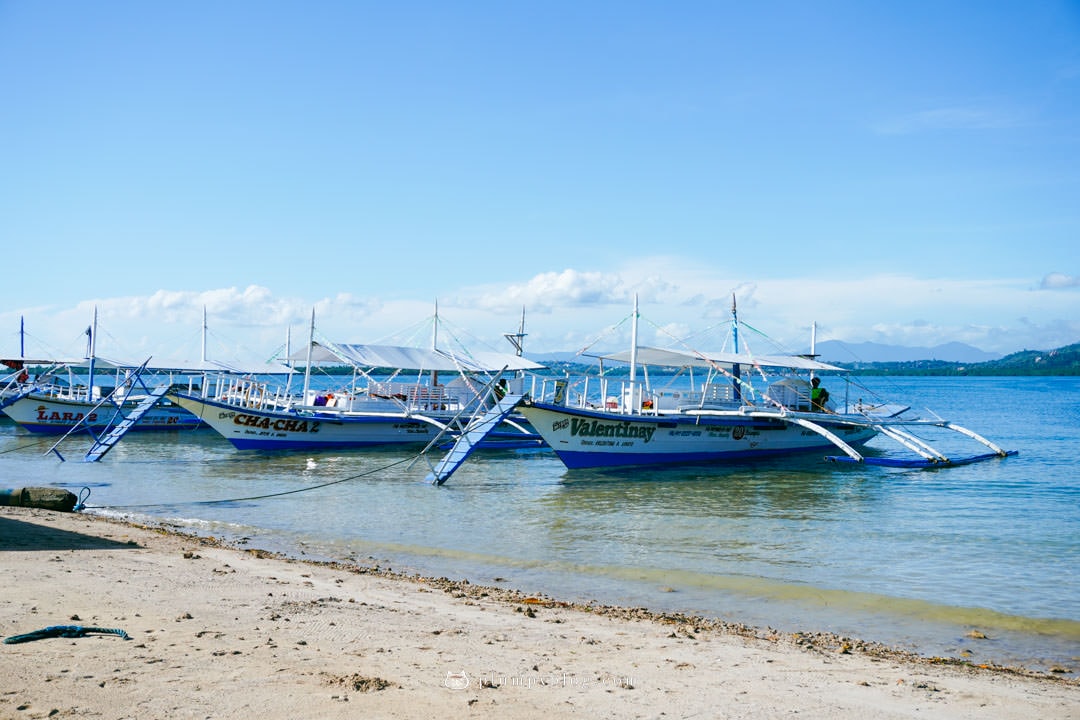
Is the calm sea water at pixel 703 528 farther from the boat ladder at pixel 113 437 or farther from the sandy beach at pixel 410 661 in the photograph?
the sandy beach at pixel 410 661

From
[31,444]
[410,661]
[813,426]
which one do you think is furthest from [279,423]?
[410,661]

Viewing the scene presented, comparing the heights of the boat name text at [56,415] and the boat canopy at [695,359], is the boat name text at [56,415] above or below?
below

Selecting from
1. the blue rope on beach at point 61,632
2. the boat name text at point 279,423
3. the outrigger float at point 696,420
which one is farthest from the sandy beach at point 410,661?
the boat name text at point 279,423

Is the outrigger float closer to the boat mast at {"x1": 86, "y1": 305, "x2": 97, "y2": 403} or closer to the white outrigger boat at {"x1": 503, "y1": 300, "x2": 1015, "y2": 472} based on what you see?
the white outrigger boat at {"x1": 503, "y1": 300, "x2": 1015, "y2": 472}

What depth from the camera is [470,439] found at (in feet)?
72.4

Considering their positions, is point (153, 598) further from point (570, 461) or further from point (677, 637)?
point (570, 461)

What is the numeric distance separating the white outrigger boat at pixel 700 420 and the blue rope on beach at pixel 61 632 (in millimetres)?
15842

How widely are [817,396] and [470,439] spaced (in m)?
13.3

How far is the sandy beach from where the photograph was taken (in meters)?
5.67

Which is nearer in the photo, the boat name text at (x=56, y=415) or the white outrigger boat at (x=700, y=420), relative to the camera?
the white outrigger boat at (x=700, y=420)

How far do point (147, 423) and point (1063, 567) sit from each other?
36.1 metres

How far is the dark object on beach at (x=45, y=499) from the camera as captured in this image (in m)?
15.5

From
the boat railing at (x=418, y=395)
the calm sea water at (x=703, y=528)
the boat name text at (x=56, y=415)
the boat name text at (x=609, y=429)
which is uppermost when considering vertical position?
the boat railing at (x=418, y=395)

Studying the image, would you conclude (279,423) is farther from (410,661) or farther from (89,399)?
(410,661)
